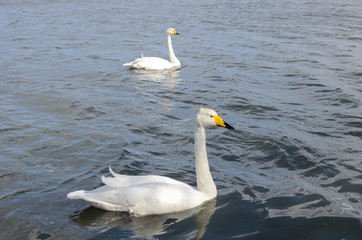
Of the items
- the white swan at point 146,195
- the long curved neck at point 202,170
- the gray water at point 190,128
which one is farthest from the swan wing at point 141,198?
the long curved neck at point 202,170

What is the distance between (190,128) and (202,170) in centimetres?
337

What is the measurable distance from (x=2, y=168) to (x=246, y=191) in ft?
12.2

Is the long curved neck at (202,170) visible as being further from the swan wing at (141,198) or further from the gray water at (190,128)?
the swan wing at (141,198)

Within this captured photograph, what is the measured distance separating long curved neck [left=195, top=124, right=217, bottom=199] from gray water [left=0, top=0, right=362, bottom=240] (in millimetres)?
208

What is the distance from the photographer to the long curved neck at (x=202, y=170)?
658 centimetres

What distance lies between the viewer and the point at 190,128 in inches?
391

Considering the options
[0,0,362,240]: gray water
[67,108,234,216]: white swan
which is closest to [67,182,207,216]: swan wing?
[67,108,234,216]: white swan

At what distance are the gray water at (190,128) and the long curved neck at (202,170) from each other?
0.21 meters

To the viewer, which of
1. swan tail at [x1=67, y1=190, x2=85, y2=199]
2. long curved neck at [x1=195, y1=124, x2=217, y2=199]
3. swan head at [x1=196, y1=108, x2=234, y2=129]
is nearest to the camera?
swan tail at [x1=67, y1=190, x2=85, y2=199]

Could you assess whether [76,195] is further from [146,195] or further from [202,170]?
[202,170]

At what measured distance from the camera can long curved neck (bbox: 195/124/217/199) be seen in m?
6.58

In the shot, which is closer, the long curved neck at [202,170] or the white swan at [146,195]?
the white swan at [146,195]

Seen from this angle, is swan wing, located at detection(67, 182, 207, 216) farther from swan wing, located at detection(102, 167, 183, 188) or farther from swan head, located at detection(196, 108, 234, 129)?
swan head, located at detection(196, 108, 234, 129)

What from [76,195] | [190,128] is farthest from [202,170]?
[190,128]
